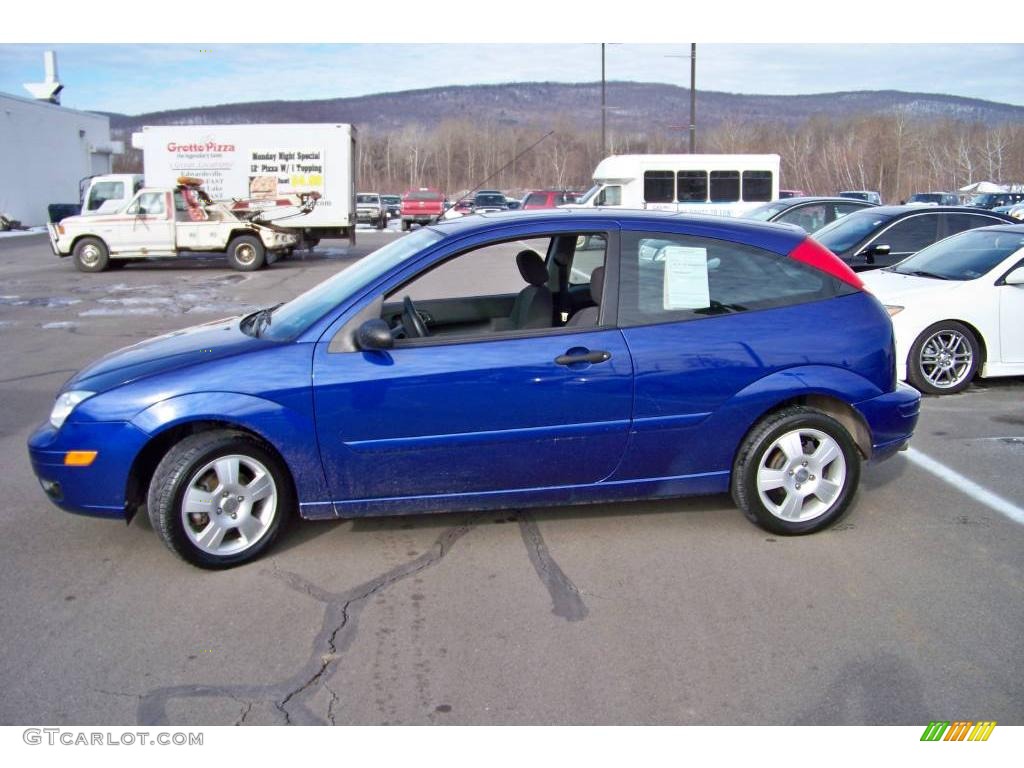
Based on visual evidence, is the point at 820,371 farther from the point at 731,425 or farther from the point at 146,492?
the point at 146,492

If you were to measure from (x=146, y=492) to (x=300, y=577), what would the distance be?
91 centimetres

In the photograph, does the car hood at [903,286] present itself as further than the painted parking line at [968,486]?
Yes

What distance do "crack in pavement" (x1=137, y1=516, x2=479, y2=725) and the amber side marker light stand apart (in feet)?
3.21

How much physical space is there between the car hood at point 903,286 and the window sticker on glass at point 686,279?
137 inches

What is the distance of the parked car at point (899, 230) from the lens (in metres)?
10.9

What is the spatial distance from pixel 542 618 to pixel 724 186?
24.8 meters

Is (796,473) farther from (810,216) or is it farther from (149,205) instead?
(149,205)

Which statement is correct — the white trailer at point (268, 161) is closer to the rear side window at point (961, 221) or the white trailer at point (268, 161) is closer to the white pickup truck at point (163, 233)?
the white pickup truck at point (163, 233)

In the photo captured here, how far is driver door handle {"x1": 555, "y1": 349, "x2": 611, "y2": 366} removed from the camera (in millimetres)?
4477

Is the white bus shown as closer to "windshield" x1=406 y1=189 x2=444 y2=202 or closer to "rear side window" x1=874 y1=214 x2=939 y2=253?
"rear side window" x1=874 y1=214 x2=939 y2=253

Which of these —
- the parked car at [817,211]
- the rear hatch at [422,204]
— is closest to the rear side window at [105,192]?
the rear hatch at [422,204]

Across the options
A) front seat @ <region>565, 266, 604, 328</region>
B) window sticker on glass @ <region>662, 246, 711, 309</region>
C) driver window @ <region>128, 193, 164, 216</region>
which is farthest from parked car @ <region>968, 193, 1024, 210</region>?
front seat @ <region>565, 266, 604, 328</region>

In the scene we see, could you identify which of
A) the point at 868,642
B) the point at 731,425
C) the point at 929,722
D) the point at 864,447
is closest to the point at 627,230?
the point at 731,425

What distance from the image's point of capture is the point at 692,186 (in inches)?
1066
